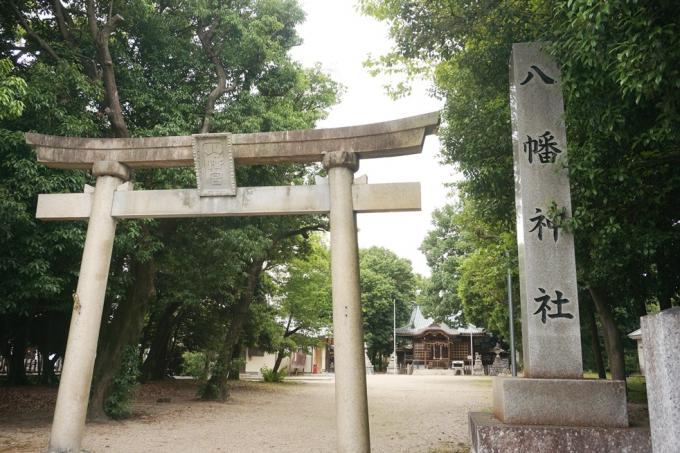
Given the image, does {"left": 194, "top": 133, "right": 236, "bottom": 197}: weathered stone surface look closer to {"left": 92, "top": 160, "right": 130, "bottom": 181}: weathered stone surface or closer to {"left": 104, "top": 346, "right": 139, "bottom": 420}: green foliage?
{"left": 92, "top": 160, "right": 130, "bottom": 181}: weathered stone surface

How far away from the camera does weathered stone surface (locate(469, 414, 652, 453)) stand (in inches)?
193

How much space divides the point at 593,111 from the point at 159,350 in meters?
23.2

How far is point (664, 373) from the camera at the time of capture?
8.14 ft

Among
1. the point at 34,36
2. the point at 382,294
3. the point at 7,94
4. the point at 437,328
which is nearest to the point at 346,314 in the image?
the point at 7,94

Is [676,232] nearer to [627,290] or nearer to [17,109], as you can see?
[627,290]

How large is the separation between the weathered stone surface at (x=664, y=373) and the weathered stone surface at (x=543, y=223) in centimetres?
314

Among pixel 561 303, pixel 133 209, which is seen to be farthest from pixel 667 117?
pixel 133 209

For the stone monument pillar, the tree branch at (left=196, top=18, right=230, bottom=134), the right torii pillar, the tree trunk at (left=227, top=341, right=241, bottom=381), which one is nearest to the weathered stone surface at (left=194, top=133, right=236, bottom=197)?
the right torii pillar

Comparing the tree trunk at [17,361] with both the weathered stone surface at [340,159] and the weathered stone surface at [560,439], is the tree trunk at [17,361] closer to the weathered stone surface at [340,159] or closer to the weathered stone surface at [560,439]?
the weathered stone surface at [340,159]

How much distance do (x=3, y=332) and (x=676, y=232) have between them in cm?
2035

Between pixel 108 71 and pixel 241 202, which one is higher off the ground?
pixel 108 71

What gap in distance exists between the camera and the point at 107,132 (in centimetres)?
1123

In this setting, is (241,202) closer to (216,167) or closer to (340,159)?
(216,167)

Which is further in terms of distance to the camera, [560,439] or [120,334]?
[120,334]
